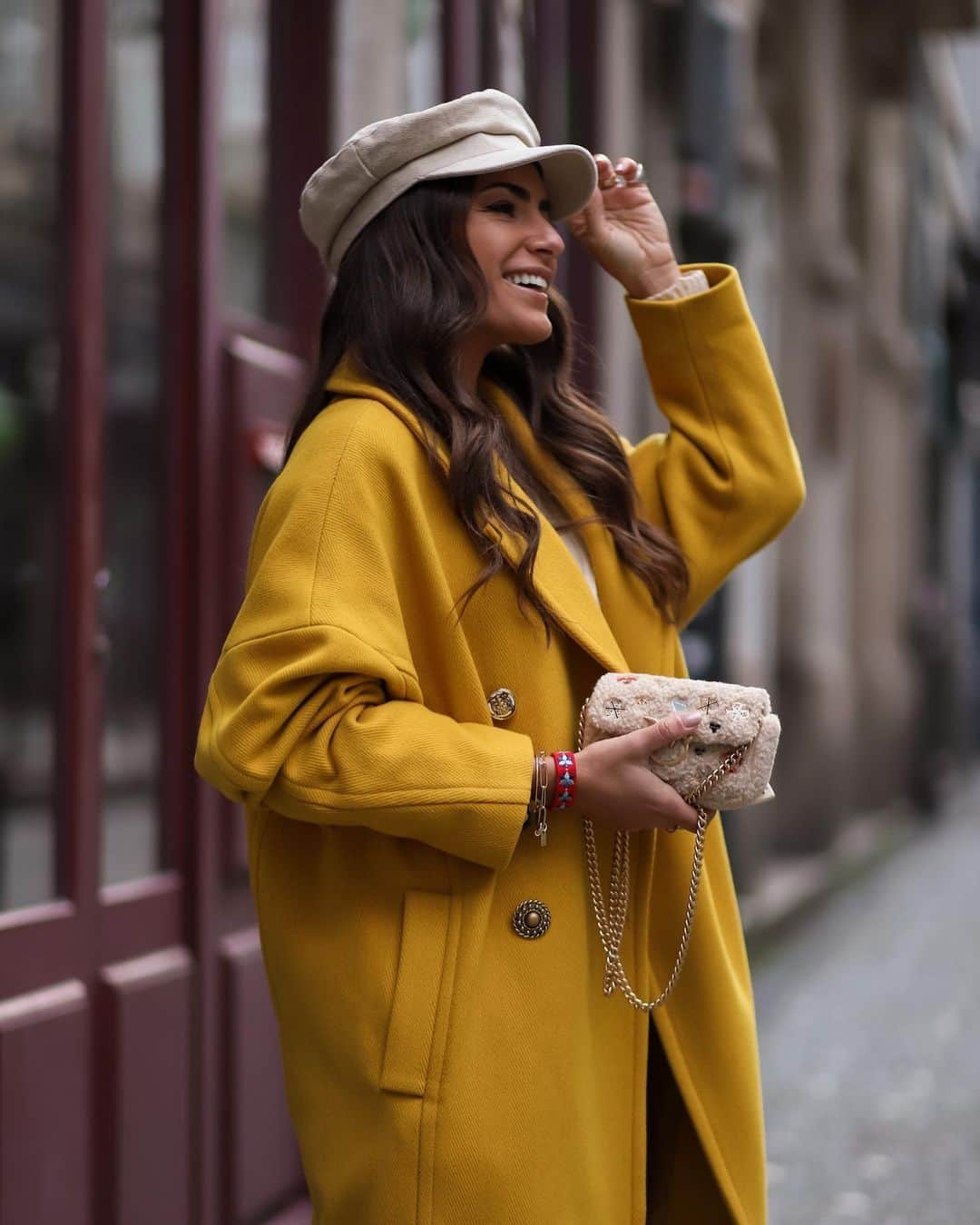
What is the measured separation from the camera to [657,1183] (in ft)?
8.78

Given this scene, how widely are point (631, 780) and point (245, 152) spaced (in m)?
2.76

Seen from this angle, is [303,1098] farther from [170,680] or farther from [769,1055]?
[769,1055]

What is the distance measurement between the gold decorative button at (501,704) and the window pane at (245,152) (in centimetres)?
211

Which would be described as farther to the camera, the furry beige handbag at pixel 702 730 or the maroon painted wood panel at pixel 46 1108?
the maroon painted wood panel at pixel 46 1108

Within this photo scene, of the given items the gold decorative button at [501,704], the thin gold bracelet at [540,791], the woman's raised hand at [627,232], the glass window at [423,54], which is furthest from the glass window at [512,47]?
the thin gold bracelet at [540,791]

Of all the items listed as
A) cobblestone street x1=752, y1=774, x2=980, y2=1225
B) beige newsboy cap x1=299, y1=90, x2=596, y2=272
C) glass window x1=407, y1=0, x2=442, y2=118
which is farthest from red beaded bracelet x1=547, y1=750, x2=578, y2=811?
glass window x1=407, y1=0, x2=442, y2=118

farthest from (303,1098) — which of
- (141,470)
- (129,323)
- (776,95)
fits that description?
(776,95)

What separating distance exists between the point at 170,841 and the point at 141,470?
0.81 meters

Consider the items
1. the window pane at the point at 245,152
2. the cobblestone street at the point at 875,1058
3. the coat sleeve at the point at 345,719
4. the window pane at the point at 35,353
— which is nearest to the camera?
the coat sleeve at the point at 345,719

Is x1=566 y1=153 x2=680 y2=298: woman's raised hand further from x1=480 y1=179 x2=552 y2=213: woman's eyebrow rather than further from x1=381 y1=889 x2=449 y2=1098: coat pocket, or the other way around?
x1=381 y1=889 x2=449 y2=1098: coat pocket

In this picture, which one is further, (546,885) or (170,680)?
(170,680)

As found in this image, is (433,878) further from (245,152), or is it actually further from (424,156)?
(245,152)

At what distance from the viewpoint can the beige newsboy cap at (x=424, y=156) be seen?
2492mm

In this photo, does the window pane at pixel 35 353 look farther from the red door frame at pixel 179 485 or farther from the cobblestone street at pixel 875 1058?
the cobblestone street at pixel 875 1058
